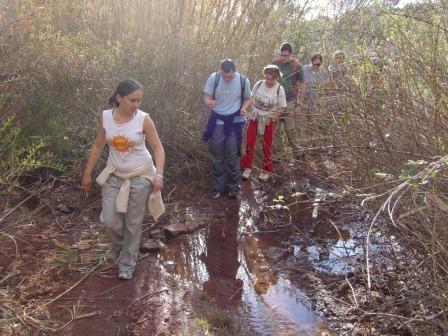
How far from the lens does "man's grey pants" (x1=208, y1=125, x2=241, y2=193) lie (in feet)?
19.9

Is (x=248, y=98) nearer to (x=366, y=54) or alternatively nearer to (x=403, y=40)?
(x=366, y=54)

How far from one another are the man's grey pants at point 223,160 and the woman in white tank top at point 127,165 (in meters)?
2.07

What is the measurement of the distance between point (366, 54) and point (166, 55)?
293 cm

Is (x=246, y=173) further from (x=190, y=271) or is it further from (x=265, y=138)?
(x=190, y=271)

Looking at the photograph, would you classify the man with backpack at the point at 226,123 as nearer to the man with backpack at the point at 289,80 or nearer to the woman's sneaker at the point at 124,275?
the man with backpack at the point at 289,80

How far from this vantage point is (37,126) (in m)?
5.54

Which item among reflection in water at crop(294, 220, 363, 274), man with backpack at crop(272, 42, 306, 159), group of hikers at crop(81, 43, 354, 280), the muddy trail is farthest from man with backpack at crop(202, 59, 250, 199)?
reflection in water at crop(294, 220, 363, 274)

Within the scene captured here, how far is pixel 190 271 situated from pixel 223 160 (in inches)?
78.0

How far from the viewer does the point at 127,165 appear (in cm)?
396

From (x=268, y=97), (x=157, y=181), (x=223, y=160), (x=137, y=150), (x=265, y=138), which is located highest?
(x=268, y=97)

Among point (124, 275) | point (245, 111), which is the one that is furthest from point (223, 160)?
point (124, 275)

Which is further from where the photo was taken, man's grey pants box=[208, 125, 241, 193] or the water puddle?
man's grey pants box=[208, 125, 241, 193]

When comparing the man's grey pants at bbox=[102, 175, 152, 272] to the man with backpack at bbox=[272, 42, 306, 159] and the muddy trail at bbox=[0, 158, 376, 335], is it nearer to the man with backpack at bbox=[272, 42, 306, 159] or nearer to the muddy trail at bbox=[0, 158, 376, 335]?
the muddy trail at bbox=[0, 158, 376, 335]

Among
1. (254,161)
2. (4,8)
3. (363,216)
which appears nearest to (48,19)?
(4,8)
